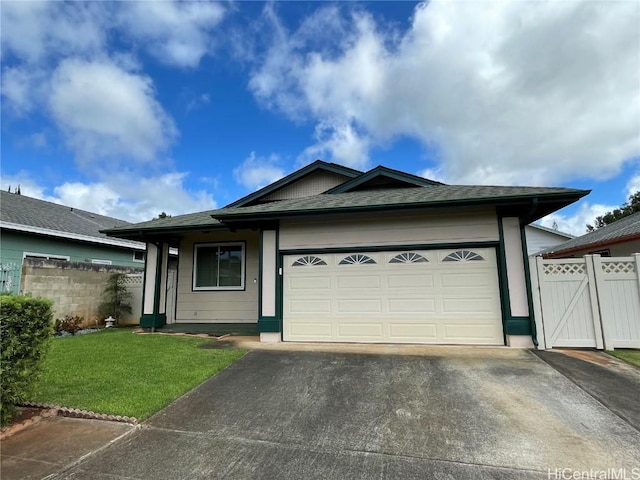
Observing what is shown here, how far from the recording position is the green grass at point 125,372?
13.8 feet

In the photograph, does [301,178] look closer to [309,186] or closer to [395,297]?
[309,186]

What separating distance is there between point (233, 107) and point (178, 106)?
236 cm

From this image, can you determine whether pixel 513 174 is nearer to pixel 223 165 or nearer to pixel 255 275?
pixel 223 165

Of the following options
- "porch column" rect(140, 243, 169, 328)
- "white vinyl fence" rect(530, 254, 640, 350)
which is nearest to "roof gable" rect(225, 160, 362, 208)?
"porch column" rect(140, 243, 169, 328)

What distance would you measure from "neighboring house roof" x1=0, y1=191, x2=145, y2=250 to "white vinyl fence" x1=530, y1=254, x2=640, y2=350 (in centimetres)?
1193

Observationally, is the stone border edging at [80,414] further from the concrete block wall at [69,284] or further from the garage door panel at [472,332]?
the concrete block wall at [69,284]

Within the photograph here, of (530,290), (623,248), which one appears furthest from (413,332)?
(623,248)

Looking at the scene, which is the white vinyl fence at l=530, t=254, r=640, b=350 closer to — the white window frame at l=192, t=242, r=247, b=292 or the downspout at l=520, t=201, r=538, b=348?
the downspout at l=520, t=201, r=538, b=348

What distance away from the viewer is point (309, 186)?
11.0 m

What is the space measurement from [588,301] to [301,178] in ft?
26.6

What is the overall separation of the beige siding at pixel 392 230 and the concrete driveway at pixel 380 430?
2.88m

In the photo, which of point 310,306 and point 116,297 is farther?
point 116,297

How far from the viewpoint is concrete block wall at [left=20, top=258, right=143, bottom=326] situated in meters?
9.33

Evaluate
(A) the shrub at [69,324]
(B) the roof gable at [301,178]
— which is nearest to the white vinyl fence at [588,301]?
(B) the roof gable at [301,178]
